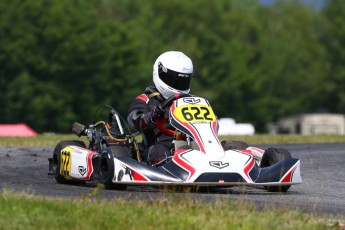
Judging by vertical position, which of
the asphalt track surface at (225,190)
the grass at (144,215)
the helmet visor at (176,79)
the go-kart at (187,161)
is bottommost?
the asphalt track surface at (225,190)

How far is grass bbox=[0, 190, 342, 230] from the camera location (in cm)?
889

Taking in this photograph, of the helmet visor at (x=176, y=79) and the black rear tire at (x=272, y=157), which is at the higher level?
the helmet visor at (x=176, y=79)

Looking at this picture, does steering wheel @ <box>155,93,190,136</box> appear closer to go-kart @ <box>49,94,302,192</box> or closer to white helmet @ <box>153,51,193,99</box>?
go-kart @ <box>49,94,302,192</box>

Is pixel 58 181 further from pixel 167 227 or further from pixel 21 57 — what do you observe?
pixel 21 57

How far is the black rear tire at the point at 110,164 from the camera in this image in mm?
12461

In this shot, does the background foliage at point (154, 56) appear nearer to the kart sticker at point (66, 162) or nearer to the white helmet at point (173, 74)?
the kart sticker at point (66, 162)

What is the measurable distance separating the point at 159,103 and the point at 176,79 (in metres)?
0.34

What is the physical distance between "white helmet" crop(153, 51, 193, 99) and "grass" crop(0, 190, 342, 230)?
145 inches

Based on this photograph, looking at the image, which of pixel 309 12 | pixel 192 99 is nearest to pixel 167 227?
pixel 192 99

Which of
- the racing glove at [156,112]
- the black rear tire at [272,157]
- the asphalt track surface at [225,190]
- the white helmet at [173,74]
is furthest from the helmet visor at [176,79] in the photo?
the asphalt track surface at [225,190]

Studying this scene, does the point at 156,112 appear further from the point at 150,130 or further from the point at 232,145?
the point at 232,145

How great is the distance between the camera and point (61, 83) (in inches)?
3063

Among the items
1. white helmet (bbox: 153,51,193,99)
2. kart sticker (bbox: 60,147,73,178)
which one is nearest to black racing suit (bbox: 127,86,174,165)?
white helmet (bbox: 153,51,193,99)

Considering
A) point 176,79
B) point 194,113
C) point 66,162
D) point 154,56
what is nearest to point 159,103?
point 176,79
